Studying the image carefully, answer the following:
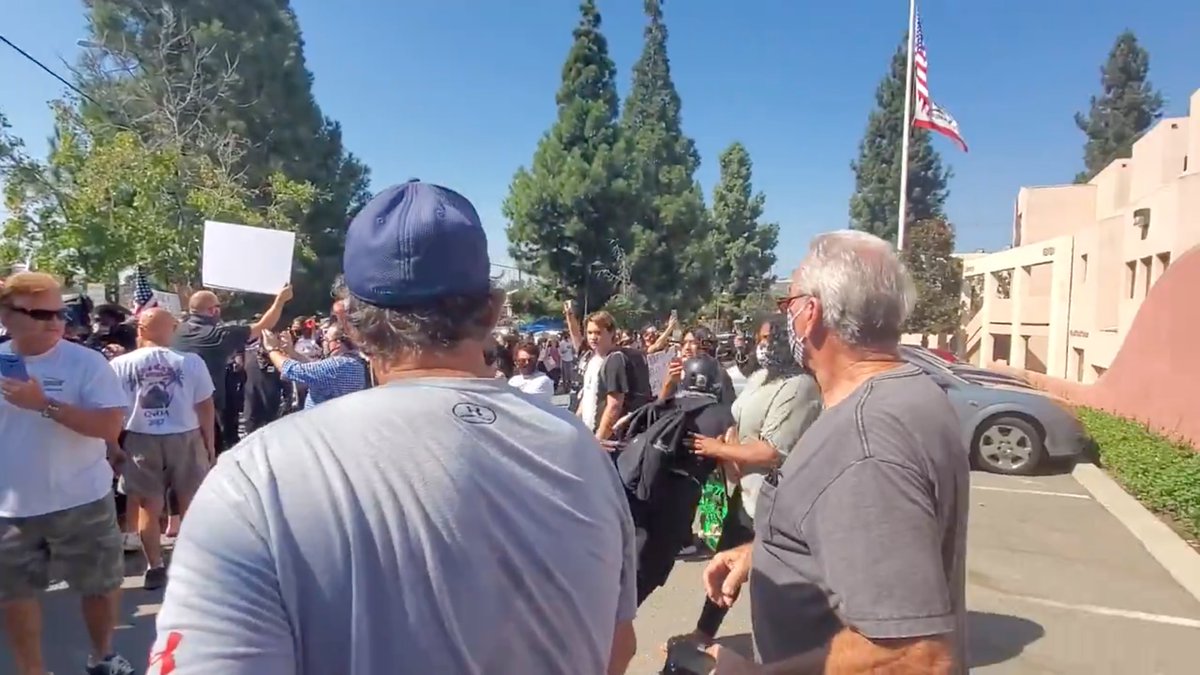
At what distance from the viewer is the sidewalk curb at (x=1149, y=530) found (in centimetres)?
557

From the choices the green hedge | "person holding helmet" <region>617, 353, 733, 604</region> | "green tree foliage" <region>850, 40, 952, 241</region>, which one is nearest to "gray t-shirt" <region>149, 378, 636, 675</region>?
"person holding helmet" <region>617, 353, 733, 604</region>

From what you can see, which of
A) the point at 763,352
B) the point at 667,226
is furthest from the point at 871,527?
the point at 667,226

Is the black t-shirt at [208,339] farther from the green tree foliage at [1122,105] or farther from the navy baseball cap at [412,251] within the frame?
the green tree foliage at [1122,105]

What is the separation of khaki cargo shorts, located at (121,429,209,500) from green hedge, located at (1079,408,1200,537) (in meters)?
7.81

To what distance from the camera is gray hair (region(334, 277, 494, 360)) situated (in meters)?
1.21

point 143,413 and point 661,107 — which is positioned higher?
point 661,107

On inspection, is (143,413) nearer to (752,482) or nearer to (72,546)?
(72,546)

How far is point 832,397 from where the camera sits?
1782 mm

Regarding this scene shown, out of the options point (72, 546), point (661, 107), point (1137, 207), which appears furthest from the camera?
point (661, 107)

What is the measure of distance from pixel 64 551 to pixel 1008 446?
373 inches

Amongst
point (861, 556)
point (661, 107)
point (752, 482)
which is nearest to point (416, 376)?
point (861, 556)

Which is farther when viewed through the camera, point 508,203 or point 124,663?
point 508,203

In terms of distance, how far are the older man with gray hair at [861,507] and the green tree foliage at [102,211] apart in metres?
15.6

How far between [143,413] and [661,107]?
129 ft
